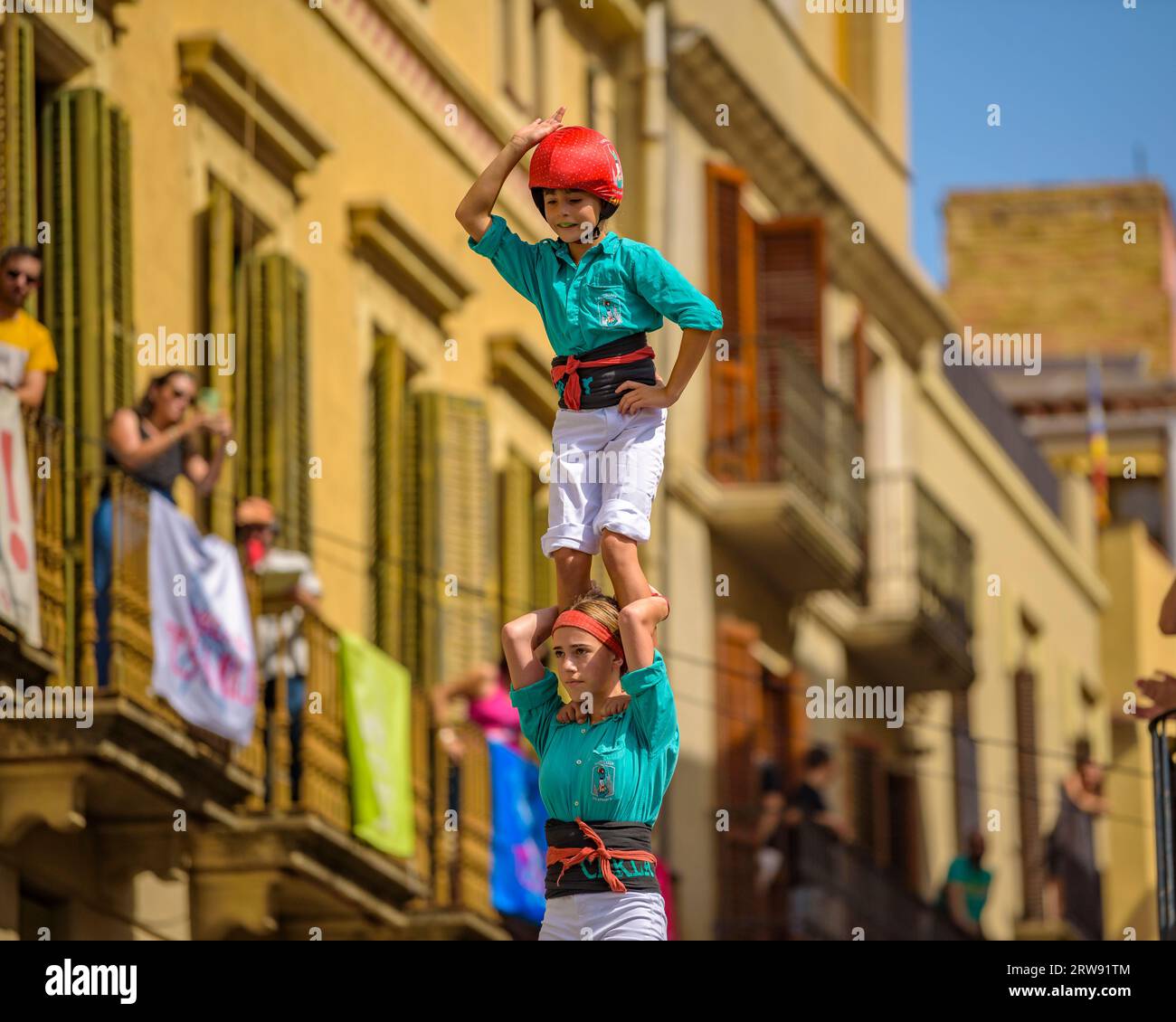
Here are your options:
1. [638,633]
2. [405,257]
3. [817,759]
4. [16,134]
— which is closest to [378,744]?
[16,134]

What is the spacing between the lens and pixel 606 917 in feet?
37.1

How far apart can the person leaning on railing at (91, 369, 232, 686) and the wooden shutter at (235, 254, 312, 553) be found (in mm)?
3298

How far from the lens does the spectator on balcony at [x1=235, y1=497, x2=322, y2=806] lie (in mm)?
21094

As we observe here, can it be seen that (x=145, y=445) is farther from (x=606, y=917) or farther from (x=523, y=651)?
(x=606, y=917)

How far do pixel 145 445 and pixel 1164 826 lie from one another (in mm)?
6252

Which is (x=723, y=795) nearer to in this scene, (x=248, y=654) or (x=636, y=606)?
(x=248, y=654)

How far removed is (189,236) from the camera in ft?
73.9

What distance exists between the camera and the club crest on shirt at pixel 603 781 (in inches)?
452

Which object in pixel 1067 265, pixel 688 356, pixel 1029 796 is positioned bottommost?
pixel 688 356

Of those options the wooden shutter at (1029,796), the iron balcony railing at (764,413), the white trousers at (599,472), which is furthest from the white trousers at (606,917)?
the wooden shutter at (1029,796)

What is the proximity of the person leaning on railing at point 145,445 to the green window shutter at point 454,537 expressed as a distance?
6.27 m

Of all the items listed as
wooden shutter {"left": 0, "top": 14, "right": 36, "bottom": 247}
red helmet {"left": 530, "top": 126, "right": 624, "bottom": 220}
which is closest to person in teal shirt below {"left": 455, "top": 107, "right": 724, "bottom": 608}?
red helmet {"left": 530, "top": 126, "right": 624, "bottom": 220}

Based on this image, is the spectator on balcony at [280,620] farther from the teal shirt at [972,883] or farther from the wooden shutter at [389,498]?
the teal shirt at [972,883]
